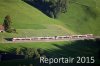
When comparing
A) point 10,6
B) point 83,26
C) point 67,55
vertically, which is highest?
point 10,6

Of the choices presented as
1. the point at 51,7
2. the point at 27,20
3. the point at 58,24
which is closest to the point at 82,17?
the point at 58,24

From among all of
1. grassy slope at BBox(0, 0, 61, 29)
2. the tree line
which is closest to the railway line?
grassy slope at BBox(0, 0, 61, 29)

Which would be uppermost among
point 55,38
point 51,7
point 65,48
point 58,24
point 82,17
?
point 51,7

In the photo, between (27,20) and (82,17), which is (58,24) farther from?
(27,20)

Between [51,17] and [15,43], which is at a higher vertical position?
[51,17]

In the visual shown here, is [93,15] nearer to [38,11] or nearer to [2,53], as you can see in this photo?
[38,11]

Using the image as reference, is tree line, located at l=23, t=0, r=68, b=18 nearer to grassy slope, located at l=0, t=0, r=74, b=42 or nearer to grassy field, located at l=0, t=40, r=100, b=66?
grassy slope, located at l=0, t=0, r=74, b=42

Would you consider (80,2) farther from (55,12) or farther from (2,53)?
(2,53)

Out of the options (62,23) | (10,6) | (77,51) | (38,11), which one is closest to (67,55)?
(77,51)
